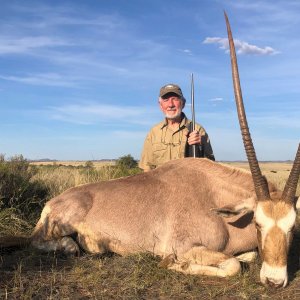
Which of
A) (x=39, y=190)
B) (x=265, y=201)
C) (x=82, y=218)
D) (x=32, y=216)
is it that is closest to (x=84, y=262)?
(x=82, y=218)

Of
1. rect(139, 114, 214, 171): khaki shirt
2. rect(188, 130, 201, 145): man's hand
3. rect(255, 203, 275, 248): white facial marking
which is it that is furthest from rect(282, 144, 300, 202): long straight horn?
rect(139, 114, 214, 171): khaki shirt

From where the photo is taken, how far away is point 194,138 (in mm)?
7543

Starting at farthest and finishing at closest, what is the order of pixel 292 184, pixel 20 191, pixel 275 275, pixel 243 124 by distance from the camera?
pixel 20 191 → pixel 243 124 → pixel 292 184 → pixel 275 275

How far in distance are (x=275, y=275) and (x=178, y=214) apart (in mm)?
A: 1551

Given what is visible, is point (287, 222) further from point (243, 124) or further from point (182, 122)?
point (182, 122)

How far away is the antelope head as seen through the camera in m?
4.39

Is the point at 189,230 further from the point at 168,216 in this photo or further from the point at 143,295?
the point at 143,295

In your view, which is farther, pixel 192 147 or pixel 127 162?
pixel 127 162

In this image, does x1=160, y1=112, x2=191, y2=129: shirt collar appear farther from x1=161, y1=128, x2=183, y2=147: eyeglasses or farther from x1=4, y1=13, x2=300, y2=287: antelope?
x1=4, y1=13, x2=300, y2=287: antelope

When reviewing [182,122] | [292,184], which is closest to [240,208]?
[292,184]

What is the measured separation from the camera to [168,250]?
5.50 m

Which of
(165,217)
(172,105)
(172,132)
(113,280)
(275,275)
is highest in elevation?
(172,105)

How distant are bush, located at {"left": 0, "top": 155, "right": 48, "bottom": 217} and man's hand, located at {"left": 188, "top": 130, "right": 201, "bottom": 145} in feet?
9.81

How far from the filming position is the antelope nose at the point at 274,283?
14.3 feet
